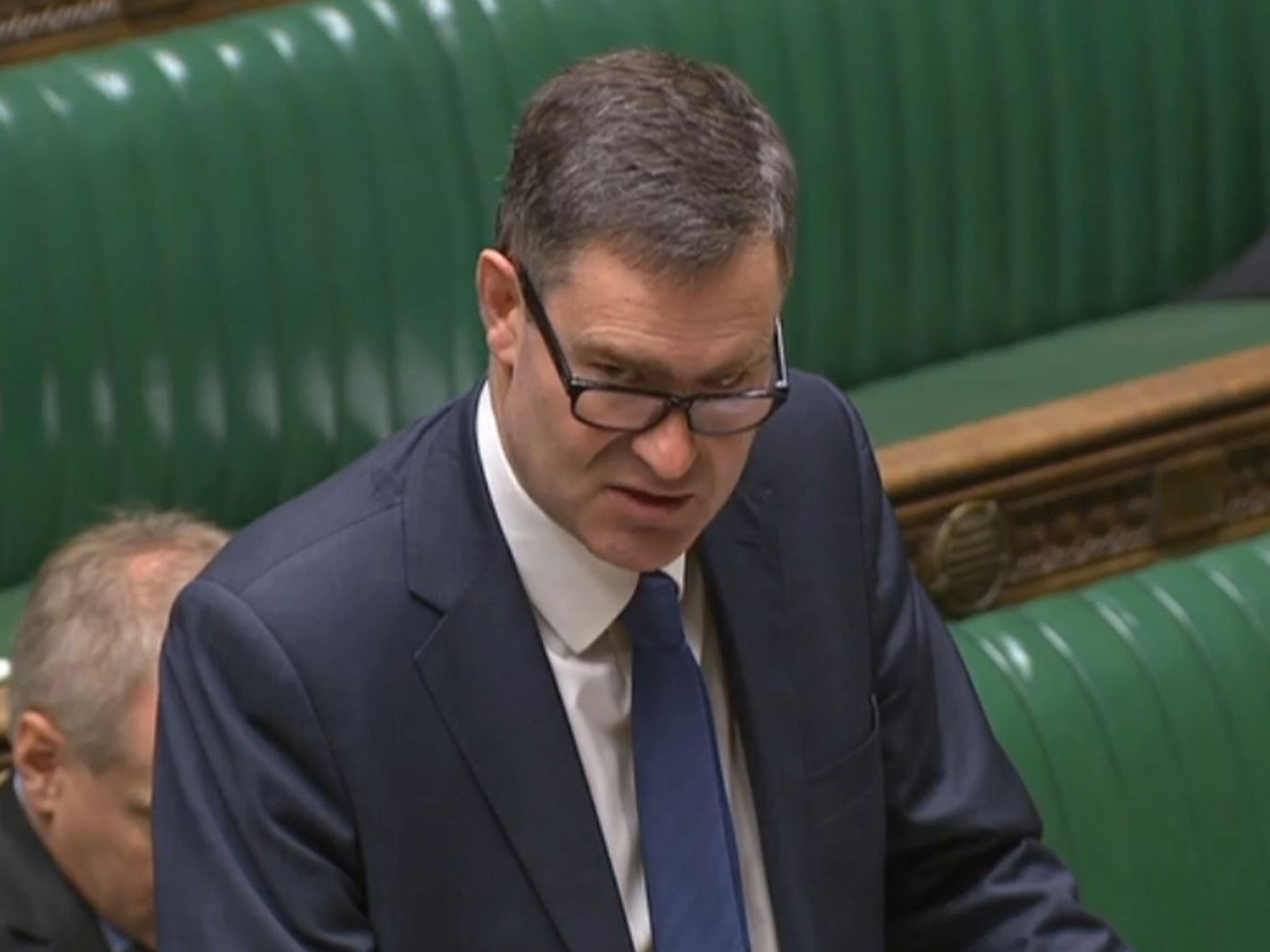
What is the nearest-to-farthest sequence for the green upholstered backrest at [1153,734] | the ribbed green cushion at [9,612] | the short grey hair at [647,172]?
the short grey hair at [647,172]
the green upholstered backrest at [1153,734]
the ribbed green cushion at [9,612]

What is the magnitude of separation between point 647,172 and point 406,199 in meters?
1.33

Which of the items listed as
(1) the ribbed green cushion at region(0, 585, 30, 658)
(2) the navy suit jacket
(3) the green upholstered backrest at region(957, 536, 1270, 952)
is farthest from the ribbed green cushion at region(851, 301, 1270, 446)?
(2) the navy suit jacket

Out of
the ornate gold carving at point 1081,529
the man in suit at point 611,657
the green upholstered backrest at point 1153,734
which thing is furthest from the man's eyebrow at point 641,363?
the ornate gold carving at point 1081,529

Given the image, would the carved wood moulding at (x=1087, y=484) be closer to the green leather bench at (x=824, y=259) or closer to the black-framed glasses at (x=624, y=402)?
the green leather bench at (x=824, y=259)

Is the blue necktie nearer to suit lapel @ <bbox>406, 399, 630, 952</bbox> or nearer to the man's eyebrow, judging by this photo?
suit lapel @ <bbox>406, 399, 630, 952</bbox>

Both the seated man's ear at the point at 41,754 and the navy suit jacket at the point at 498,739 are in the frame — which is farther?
the seated man's ear at the point at 41,754

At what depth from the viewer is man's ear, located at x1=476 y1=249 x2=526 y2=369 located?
98cm

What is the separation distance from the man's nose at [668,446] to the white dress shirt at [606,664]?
0.30ft

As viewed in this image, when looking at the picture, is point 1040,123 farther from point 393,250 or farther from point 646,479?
point 646,479

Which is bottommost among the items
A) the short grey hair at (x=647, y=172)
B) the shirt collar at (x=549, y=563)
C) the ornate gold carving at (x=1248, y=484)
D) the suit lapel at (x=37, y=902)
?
the ornate gold carving at (x=1248, y=484)

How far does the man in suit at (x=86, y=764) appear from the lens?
141 cm

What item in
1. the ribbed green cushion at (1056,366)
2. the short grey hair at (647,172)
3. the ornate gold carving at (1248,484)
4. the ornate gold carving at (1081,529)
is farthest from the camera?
the ribbed green cushion at (1056,366)

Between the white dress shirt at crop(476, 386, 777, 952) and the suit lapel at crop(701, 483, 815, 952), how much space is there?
0.01m

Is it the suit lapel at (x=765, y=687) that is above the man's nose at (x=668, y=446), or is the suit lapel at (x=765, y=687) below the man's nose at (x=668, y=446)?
below
